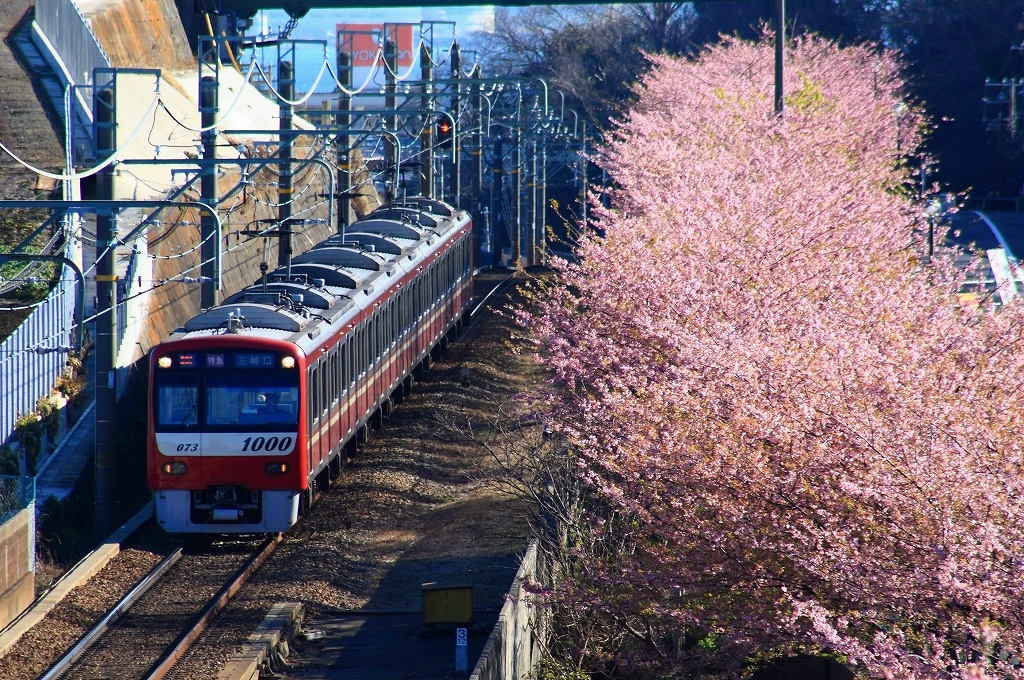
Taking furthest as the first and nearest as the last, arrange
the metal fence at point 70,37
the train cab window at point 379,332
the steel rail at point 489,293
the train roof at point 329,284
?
the steel rail at point 489,293 → the metal fence at point 70,37 → the train cab window at point 379,332 → the train roof at point 329,284

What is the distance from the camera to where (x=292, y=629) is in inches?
474

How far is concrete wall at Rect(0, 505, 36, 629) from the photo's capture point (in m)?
12.1

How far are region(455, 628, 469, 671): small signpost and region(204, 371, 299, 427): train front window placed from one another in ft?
12.8

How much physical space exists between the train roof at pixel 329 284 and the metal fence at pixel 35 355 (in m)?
2.56

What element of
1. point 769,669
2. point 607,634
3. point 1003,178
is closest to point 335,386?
point 607,634

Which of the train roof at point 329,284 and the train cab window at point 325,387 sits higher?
the train roof at point 329,284

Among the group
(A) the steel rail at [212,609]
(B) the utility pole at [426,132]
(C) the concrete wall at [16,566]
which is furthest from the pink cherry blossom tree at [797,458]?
(B) the utility pole at [426,132]

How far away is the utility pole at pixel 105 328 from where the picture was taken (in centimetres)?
1500

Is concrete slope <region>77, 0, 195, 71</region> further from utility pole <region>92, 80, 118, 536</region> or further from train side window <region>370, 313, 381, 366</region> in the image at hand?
utility pole <region>92, 80, 118, 536</region>

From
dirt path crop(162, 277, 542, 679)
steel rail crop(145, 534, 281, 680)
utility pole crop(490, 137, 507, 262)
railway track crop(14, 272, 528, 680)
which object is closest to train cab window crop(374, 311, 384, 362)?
dirt path crop(162, 277, 542, 679)

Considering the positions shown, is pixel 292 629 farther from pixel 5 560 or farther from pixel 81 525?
pixel 81 525

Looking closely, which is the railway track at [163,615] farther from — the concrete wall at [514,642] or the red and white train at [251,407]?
the concrete wall at [514,642]

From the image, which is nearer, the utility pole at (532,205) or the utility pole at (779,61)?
the utility pole at (779,61)

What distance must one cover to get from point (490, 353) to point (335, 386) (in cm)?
1031
